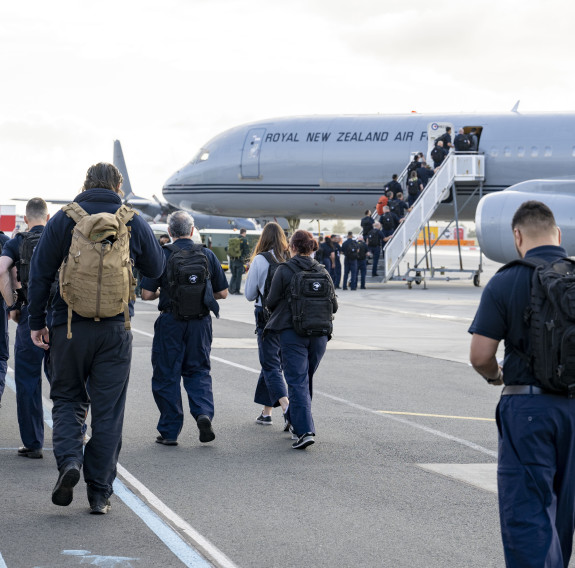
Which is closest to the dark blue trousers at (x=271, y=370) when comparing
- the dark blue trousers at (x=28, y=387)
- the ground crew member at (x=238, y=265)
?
the dark blue trousers at (x=28, y=387)

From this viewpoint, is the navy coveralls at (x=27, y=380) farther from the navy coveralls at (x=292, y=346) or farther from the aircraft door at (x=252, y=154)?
the aircraft door at (x=252, y=154)

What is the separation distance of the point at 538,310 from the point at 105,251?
2.62 m

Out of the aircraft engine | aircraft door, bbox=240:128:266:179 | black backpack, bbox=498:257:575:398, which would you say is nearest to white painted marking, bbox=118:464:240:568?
black backpack, bbox=498:257:575:398

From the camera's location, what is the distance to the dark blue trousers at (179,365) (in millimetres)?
7988

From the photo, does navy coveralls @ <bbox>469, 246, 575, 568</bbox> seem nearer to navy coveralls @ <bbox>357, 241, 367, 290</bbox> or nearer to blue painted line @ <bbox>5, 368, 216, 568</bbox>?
blue painted line @ <bbox>5, 368, 216, 568</bbox>

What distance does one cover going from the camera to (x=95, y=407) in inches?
233

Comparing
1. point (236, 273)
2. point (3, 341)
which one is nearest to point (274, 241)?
point (3, 341)

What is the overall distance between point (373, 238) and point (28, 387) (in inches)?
875


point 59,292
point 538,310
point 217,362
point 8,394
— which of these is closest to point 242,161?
point 217,362

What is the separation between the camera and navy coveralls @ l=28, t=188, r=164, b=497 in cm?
586

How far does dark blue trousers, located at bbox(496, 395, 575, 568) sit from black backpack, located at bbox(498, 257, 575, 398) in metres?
0.13

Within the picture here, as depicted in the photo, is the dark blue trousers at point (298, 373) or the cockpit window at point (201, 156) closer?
the dark blue trousers at point (298, 373)

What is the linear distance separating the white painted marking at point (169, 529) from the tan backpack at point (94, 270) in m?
1.10

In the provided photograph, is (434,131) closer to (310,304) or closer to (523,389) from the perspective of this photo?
(310,304)
